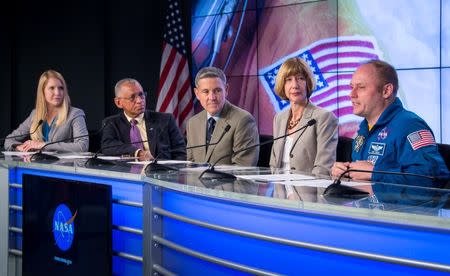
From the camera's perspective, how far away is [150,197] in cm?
288

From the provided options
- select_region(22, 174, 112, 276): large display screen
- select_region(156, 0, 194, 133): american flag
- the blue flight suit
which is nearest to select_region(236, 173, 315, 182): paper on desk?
the blue flight suit

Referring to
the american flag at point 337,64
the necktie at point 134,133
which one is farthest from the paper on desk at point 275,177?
the american flag at point 337,64

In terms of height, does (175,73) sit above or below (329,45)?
below

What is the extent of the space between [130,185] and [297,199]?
1.19m

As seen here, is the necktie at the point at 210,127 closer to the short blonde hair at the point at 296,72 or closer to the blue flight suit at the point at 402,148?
the short blonde hair at the point at 296,72

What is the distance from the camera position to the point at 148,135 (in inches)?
178

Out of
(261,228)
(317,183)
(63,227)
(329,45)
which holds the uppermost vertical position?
(329,45)

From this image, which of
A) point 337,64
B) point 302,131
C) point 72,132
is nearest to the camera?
point 302,131

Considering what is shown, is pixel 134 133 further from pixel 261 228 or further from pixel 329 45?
pixel 329 45

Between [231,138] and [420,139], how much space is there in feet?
4.54

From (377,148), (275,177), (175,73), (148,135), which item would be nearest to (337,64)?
(175,73)

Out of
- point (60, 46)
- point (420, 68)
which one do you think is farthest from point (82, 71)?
point (420, 68)

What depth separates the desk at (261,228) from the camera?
1846 millimetres

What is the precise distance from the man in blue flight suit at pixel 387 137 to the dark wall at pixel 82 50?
181 inches
